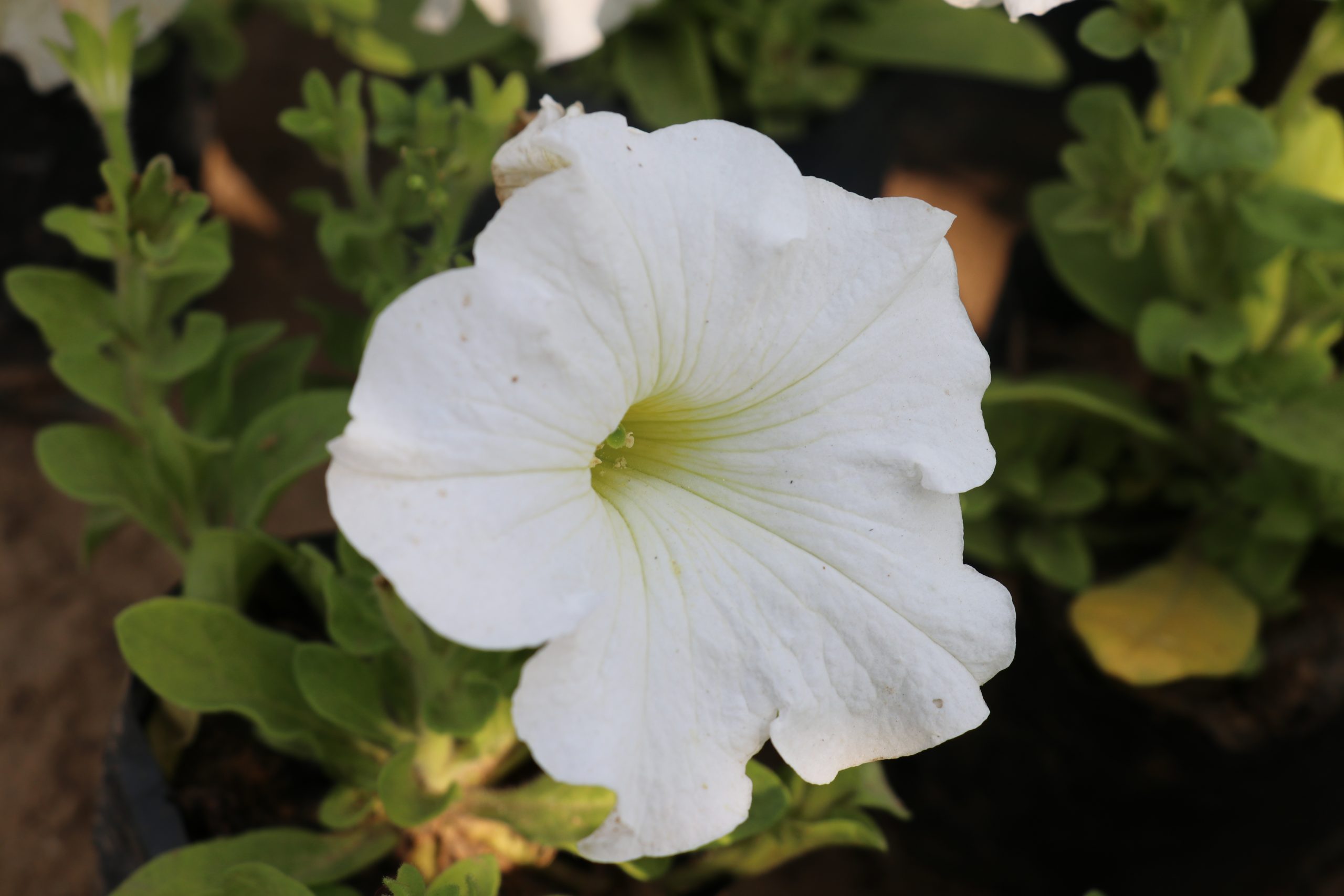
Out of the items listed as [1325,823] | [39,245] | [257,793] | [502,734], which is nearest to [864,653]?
[502,734]

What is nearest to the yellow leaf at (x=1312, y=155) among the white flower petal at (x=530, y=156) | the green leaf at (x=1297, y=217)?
the green leaf at (x=1297, y=217)

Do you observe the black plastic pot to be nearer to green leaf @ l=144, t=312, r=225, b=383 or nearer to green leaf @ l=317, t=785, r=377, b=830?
green leaf @ l=317, t=785, r=377, b=830

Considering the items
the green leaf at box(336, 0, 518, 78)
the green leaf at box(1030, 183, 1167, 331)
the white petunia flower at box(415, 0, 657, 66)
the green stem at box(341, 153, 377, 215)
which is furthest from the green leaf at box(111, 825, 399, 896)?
the green leaf at box(336, 0, 518, 78)

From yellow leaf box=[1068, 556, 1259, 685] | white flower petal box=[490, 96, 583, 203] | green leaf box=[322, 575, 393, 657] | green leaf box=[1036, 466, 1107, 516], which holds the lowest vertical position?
yellow leaf box=[1068, 556, 1259, 685]

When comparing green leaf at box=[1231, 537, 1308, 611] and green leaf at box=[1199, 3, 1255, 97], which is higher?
green leaf at box=[1199, 3, 1255, 97]

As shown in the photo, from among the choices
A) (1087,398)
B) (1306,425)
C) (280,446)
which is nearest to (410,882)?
(280,446)

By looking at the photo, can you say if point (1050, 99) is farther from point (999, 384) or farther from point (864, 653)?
point (864, 653)

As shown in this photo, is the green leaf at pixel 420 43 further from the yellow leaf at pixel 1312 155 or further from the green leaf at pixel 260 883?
the green leaf at pixel 260 883
